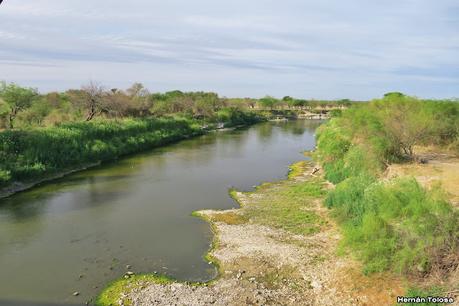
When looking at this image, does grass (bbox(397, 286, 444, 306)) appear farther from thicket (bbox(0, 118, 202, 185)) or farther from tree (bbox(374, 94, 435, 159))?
thicket (bbox(0, 118, 202, 185))

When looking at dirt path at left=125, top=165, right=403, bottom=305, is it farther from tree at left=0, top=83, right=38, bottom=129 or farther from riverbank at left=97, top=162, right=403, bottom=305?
tree at left=0, top=83, right=38, bottom=129

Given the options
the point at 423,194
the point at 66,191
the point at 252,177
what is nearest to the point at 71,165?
the point at 66,191

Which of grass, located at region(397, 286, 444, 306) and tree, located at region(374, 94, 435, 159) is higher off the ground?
tree, located at region(374, 94, 435, 159)

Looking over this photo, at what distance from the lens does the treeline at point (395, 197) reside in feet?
36.4

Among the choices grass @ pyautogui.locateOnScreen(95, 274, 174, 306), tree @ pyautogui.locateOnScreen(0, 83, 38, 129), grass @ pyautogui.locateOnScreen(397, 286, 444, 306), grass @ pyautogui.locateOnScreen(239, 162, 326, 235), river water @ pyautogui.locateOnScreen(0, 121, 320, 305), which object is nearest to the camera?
grass @ pyautogui.locateOnScreen(397, 286, 444, 306)

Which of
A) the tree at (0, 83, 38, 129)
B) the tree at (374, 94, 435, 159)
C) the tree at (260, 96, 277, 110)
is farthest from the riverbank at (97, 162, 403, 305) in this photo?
the tree at (260, 96, 277, 110)

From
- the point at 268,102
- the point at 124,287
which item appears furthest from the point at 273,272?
the point at 268,102

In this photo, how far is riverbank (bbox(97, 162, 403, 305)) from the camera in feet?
39.6

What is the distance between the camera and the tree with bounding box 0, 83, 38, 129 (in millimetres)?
38500

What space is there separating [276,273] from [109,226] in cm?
910

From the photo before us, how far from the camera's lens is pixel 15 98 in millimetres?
39125

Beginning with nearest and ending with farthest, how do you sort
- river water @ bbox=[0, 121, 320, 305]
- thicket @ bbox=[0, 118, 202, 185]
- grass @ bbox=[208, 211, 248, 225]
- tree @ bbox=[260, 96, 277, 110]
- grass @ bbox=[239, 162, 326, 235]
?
river water @ bbox=[0, 121, 320, 305] → grass @ bbox=[239, 162, 326, 235] → grass @ bbox=[208, 211, 248, 225] → thicket @ bbox=[0, 118, 202, 185] → tree @ bbox=[260, 96, 277, 110]

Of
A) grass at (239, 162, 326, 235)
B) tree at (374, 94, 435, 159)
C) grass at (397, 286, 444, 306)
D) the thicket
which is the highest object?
tree at (374, 94, 435, 159)

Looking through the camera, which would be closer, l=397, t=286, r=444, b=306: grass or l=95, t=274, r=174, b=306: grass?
l=397, t=286, r=444, b=306: grass
